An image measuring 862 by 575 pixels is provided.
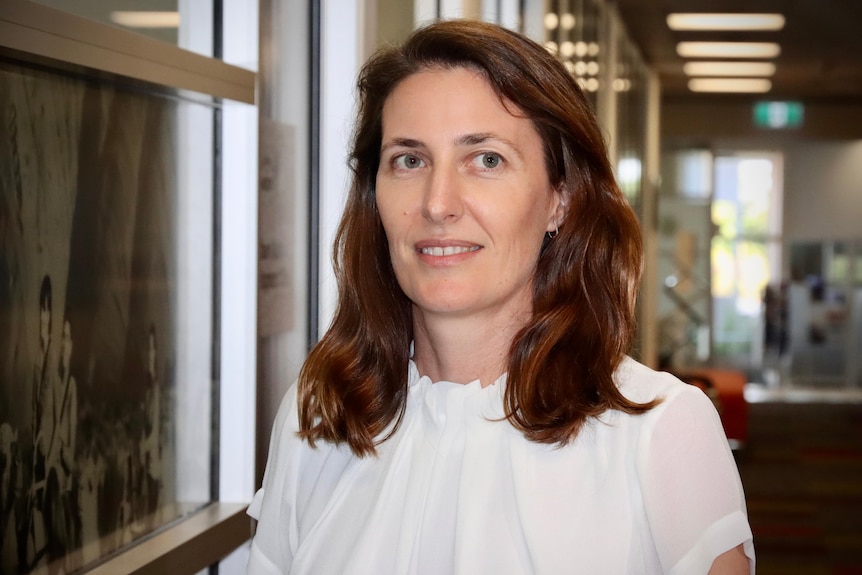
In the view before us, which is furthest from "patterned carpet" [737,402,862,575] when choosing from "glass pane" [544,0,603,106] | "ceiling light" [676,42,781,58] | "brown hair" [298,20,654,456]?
"brown hair" [298,20,654,456]

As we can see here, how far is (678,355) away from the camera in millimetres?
12797

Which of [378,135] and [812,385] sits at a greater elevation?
[378,135]

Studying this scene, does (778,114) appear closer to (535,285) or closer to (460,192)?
(535,285)

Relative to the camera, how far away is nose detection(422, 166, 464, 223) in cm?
152

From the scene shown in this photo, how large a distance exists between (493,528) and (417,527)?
4.8 inches

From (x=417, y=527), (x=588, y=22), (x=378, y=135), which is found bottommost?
(x=417, y=527)

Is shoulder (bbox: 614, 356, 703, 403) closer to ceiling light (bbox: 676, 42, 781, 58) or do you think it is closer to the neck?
the neck

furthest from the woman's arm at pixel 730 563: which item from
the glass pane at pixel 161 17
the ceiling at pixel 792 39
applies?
the ceiling at pixel 792 39

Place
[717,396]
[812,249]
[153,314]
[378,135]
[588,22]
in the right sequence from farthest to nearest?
[812,249] → [717,396] → [588,22] → [153,314] → [378,135]

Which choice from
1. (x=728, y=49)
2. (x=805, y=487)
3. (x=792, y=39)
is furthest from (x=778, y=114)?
(x=805, y=487)

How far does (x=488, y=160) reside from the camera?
61.9 inches

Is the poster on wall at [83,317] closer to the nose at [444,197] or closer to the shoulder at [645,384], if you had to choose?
the nose at [444,197]

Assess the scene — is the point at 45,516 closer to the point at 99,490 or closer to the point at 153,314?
the point at 99,490

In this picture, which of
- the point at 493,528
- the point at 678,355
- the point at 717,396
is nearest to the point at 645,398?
the point at 493,528
